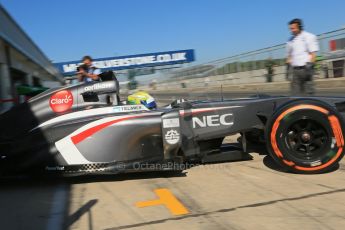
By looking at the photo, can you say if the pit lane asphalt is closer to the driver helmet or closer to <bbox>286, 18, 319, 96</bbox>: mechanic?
the driver helmet

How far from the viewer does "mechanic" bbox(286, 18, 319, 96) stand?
6.01 meters

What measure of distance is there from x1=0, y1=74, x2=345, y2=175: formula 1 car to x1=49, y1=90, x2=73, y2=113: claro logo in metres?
0.01

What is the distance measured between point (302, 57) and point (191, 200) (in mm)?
3539

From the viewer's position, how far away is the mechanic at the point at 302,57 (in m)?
6.01

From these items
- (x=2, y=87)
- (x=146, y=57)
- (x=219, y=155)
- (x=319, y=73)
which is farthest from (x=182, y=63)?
(x=219, y=155)

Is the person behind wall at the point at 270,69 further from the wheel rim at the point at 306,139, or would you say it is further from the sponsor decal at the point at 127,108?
the sponsor decal at the point at 127,108

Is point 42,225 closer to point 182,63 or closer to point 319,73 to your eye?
point 319,73

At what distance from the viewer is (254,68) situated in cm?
2409

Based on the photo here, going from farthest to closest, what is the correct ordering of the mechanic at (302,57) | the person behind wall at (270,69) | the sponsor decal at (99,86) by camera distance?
the person behind wall at (270,69) < the mechanic at (302,57) < the sponsor decal at (99,86)

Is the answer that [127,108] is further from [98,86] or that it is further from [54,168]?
[54,168]

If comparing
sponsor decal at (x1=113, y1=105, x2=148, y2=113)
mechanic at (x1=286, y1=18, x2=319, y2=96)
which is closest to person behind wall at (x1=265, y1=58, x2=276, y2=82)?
mechanic at (x1=286, y1=18, x2=319, y2=96)

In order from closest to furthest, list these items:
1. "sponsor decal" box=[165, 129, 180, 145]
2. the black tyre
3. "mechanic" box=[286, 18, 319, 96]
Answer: the black tyre → "sponsor decal" box=[165, 129, 180, 145] → "mechanic" box=[286, 18, 319, 96]

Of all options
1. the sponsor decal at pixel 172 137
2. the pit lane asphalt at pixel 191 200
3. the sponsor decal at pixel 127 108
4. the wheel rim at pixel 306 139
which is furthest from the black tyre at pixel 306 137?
the sponsor decal at pixel 127 108

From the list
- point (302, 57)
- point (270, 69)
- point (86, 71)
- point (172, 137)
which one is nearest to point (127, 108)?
point (172, 137)
